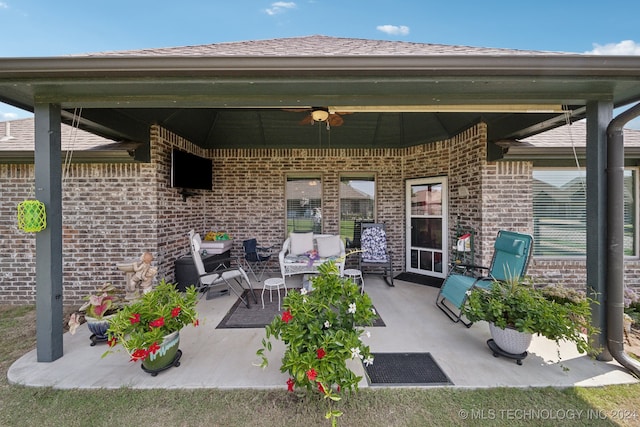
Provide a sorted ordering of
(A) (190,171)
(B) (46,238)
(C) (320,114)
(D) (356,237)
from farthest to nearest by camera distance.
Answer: (D) (356,237)
(A) (190,171)
(C) (320,114)
(B) (46,238)

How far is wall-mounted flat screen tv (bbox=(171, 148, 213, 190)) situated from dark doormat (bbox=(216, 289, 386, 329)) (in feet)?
7.75

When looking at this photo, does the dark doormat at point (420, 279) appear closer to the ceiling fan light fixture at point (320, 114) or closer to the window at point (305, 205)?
the window at point (305, 205)

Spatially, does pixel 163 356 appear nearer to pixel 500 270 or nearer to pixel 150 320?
pixel 150 320

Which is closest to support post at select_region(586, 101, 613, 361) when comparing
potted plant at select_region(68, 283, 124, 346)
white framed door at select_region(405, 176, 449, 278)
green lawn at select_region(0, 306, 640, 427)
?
green lawn at select_region(0, 306, 640, 427)

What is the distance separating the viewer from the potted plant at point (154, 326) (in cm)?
218

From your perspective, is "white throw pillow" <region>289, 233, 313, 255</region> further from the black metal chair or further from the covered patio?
the covered patio

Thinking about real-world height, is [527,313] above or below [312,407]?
above

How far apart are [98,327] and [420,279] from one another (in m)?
5.08

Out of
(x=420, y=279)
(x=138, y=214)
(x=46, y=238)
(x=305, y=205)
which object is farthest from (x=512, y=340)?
(x=138, y=214)

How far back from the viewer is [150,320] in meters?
2.30

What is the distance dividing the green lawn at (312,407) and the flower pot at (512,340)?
38cm

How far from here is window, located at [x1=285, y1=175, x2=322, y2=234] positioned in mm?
6145

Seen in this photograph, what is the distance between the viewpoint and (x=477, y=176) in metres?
4.46

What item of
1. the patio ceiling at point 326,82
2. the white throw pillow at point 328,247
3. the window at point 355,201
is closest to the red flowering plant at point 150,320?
the patio ceiling at point 326,82
